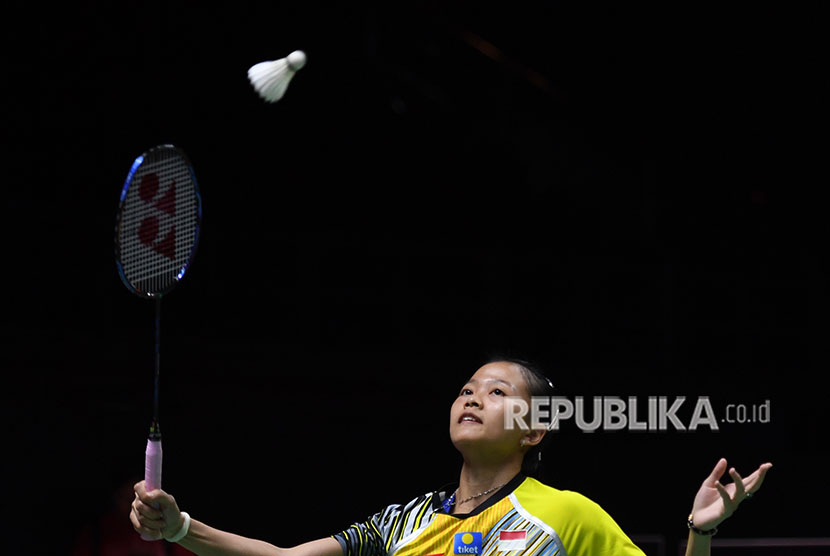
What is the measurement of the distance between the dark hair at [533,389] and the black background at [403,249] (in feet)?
6.91

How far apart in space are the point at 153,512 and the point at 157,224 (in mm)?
1155

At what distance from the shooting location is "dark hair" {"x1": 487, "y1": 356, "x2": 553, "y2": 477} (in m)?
3.38

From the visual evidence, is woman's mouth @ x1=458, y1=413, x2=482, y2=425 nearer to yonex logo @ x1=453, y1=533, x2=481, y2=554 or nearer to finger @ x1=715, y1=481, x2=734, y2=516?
yonex logo @ x1=453, y1=533, x2=481, y2=554

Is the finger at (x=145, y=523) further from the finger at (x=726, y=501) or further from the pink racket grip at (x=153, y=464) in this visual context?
the finger at (x=726, y=501)

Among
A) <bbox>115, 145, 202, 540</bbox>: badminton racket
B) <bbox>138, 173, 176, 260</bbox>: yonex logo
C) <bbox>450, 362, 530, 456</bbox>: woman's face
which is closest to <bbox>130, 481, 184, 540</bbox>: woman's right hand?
<bbox>115, 145, 202, 540</bbox>: badminton racket

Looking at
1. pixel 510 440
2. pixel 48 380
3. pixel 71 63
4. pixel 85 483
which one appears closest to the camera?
pixel 510 440

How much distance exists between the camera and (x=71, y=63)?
→ 8469 mm

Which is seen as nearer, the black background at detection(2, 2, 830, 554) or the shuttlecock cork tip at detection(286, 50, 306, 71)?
the shuttlecock cork tip at detection(286, 50, 306, 71)

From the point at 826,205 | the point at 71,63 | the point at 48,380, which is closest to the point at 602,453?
the point at 48,380

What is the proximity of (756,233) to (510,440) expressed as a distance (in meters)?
5.97

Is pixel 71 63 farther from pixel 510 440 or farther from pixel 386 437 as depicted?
pixel 510 440

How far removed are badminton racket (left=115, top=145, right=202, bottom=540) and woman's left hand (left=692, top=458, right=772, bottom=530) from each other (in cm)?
163

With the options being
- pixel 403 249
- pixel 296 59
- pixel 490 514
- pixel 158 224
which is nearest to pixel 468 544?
pixel 490 514

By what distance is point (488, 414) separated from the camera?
10.7 ft
